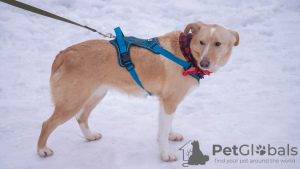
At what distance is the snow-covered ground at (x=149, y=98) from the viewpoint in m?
3.17

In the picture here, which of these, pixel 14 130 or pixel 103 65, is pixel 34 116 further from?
pixel 103 65

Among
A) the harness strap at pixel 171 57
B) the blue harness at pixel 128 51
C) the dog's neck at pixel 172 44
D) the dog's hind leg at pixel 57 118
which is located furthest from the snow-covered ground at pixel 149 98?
the dog's neck at pixel 172 44

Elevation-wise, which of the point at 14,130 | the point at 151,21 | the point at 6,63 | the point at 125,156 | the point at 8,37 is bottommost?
the point at 125,156

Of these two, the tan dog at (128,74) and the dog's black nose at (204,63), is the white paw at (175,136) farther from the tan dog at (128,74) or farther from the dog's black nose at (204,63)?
the dog's black nose at (204,63)

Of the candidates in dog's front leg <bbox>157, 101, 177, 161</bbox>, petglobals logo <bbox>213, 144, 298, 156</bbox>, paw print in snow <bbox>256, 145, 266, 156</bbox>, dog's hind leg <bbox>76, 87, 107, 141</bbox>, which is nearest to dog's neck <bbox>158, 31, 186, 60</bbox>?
Answer: dog's front leg <bbox>157, 101, 177, 161</bbox>

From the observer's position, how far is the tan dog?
9.20 ft

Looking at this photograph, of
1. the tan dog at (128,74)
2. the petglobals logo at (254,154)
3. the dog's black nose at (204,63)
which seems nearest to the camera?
the dog's black nose at (204,63)

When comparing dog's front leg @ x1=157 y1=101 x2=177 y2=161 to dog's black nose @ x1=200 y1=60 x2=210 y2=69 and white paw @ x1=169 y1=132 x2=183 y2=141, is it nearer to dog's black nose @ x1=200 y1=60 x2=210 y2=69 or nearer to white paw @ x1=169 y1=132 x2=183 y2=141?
white paw @ x1=169 y1=132 x2=183 y2=141

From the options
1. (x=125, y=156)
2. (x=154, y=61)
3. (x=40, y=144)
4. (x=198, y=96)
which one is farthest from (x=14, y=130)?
(x=198, y=96)

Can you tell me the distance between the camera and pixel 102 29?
7359mm

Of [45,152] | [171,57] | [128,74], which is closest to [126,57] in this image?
[128,74]

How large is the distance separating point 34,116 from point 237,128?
3554 millimetres

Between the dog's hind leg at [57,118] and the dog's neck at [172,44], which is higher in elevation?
the dog's neck at [172,44]

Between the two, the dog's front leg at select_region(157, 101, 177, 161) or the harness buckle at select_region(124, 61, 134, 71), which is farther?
the dog's front leg at select_region(157, 101, 177, 161)
